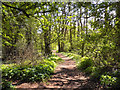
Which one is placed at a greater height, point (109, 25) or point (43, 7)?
point (43, 7)

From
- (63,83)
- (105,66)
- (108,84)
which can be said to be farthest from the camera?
(105,66)

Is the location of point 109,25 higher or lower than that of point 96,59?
higher

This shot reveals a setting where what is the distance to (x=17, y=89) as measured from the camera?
3.99 m

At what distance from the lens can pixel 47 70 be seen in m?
5.65

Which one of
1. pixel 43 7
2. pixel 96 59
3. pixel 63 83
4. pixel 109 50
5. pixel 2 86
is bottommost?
pixel 63 83

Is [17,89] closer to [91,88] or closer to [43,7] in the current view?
[91,88]

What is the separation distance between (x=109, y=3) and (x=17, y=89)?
4.96 m

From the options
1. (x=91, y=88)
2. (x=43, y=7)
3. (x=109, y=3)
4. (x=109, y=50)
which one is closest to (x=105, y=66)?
(x=109, y=50)

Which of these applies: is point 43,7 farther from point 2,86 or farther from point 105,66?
point 105,66

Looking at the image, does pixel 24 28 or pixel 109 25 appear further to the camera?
pixel 24 28

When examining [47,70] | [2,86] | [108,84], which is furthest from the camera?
[47,70]

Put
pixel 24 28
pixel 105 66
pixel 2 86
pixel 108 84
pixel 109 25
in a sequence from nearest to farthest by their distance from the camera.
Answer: pixel 2 86 → pixel 108 84 → pixel 109 25 → pixel 105 66 → pixel 24 28

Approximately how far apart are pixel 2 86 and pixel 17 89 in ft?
1.74

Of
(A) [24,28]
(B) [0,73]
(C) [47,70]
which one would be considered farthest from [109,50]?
(A) [24,28]
